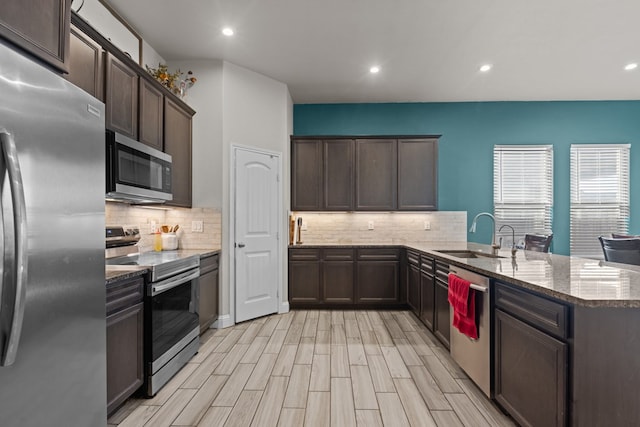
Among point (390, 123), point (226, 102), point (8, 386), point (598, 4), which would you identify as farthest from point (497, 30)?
point (8, 386)

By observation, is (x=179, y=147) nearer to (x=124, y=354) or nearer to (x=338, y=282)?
(x=124, y=354)

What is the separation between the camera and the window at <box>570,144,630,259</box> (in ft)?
16.4

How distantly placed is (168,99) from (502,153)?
4.73m

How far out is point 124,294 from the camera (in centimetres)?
200

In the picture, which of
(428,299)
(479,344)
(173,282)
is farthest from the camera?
(428,299)

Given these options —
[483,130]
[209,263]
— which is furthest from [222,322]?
[483,130]

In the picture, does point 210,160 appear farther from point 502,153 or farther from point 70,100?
point 502,153

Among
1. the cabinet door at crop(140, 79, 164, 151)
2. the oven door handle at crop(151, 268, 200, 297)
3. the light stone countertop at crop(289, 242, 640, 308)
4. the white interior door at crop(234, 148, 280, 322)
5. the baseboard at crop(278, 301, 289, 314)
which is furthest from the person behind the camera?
the baseboard at crop(278, 301, 289, 314)

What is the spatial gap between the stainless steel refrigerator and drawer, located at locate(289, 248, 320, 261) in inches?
118

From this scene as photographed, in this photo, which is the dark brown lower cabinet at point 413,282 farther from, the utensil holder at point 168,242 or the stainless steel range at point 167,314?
the utensil holder at point 168,242

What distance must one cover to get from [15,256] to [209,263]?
8.28 ft

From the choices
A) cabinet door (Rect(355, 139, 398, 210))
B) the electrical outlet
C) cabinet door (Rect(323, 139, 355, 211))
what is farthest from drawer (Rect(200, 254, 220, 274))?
cabinet door (Rect(355, 139, 398, 210))

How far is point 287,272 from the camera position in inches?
173

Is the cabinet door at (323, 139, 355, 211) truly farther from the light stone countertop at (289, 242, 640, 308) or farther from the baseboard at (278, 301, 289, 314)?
the light stone countertop at (289, 242, 640, 308)
